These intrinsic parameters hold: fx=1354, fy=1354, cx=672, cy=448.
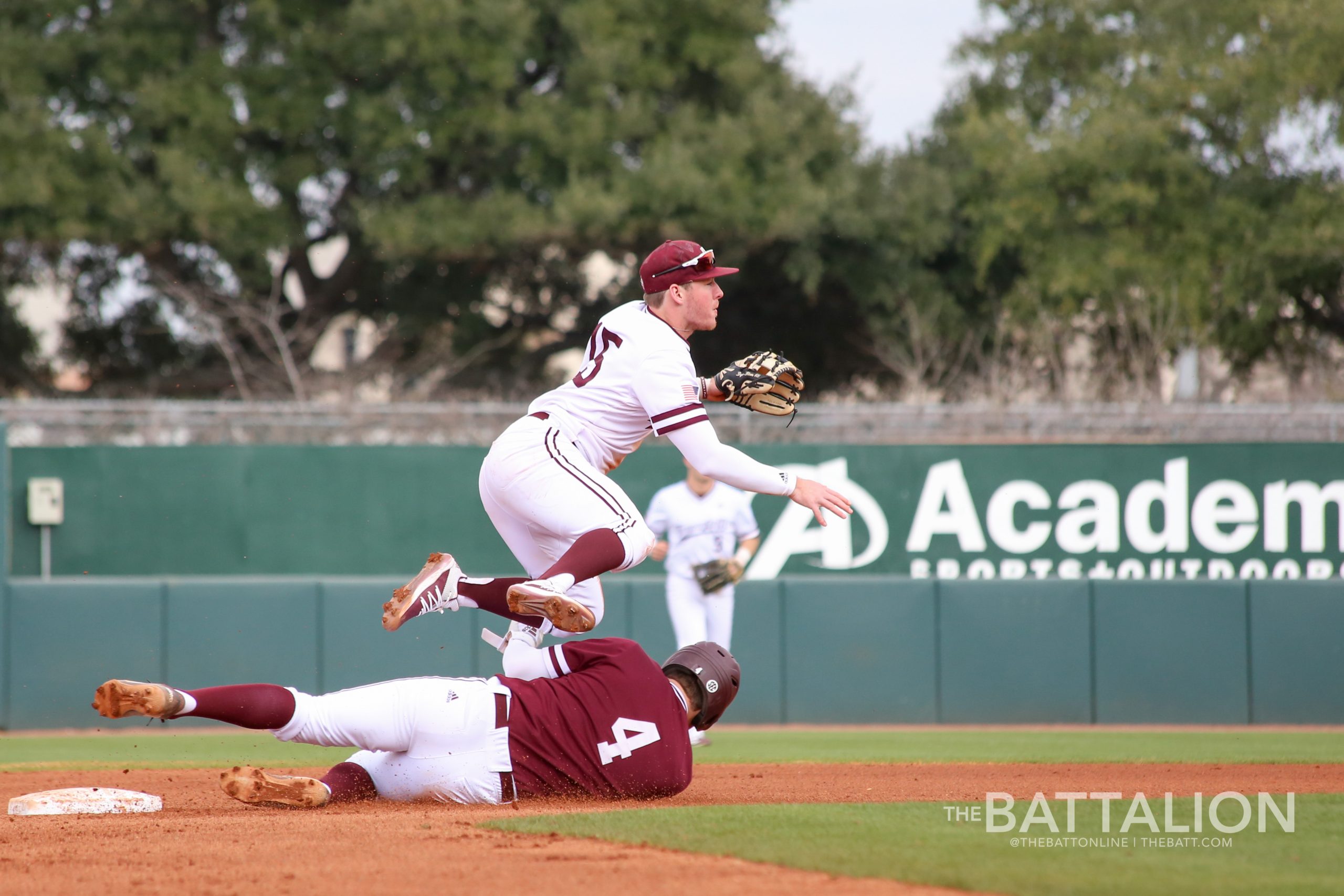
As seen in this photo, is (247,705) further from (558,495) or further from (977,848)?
(977,848)

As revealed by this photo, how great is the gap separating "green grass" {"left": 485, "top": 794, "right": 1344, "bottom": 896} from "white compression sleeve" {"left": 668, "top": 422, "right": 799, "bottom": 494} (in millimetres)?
1228

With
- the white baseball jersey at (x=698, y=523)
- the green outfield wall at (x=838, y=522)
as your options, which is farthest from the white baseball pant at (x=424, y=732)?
the green outfield wall at (x=838, y=522)

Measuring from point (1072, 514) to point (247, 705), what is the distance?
1037 cm

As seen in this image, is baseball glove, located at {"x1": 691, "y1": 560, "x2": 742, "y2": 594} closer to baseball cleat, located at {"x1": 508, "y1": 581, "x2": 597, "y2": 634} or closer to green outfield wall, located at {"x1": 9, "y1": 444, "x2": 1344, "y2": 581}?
green outfield wall, located at {"x1": 9, "y1": 444, "x2": 1344, "y2": 581}

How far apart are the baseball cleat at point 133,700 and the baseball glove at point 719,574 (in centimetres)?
560

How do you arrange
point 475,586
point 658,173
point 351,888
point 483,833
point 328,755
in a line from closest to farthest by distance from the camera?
point 351,888 < point 483,833 < point 475,586 < point 328,755 < point 658,173

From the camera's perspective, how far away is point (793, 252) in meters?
22.2

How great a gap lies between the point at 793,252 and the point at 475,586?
17.3m

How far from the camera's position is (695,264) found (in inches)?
216

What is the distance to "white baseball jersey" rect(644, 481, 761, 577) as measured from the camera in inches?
395

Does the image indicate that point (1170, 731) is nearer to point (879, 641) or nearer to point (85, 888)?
point (879, 641)

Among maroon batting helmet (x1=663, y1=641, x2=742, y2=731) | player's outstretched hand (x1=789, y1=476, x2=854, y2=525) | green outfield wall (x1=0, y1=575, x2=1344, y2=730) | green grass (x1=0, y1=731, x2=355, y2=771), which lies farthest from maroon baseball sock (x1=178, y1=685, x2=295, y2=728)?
green outfield wall (x1=0, y1=575, x2=1344, y2=730)

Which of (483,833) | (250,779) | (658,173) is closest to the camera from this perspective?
(483,833)

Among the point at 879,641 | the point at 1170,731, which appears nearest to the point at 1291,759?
the point at 1170,731
